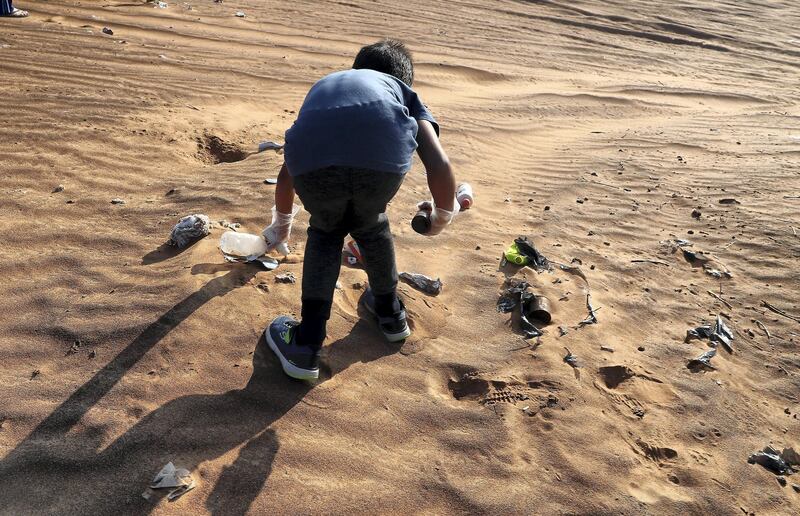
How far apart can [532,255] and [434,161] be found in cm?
155

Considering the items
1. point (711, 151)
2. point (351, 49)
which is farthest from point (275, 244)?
point (351, 49)

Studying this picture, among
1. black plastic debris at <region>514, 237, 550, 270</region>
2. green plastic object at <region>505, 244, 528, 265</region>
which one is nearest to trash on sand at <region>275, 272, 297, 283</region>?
green plastic object at <region>505, 244, 528, 265</region>

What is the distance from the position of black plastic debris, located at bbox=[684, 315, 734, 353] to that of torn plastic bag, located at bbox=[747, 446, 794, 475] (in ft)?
2.41

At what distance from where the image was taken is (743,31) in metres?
12.2

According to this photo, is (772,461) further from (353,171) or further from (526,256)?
(353,171)

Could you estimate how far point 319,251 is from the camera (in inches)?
99.7

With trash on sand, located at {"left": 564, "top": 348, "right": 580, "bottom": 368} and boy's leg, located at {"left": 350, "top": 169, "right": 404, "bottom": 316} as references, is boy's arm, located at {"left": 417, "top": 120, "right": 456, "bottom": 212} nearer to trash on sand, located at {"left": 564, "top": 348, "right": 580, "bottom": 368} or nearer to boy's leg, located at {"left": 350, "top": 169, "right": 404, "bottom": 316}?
boy's leg, located at {"left": 350, "top": 169, "right": 404, "bottom": 316}

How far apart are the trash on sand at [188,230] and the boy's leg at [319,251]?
1.22 m

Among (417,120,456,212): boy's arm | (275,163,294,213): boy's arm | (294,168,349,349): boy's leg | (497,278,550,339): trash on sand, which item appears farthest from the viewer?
(497,278,550,339): trash on sand

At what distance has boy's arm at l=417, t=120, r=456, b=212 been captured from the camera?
2.47 m

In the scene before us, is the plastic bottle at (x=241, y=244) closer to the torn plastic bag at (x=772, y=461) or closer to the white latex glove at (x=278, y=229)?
the white latex glove at (x=278, y=229)

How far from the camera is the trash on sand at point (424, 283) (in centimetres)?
343

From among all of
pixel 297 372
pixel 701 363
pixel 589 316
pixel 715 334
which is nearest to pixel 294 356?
pixel 297 372

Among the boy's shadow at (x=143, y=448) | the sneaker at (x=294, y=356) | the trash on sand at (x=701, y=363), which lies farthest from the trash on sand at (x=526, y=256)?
the sneaker at (x=294, y=356)
